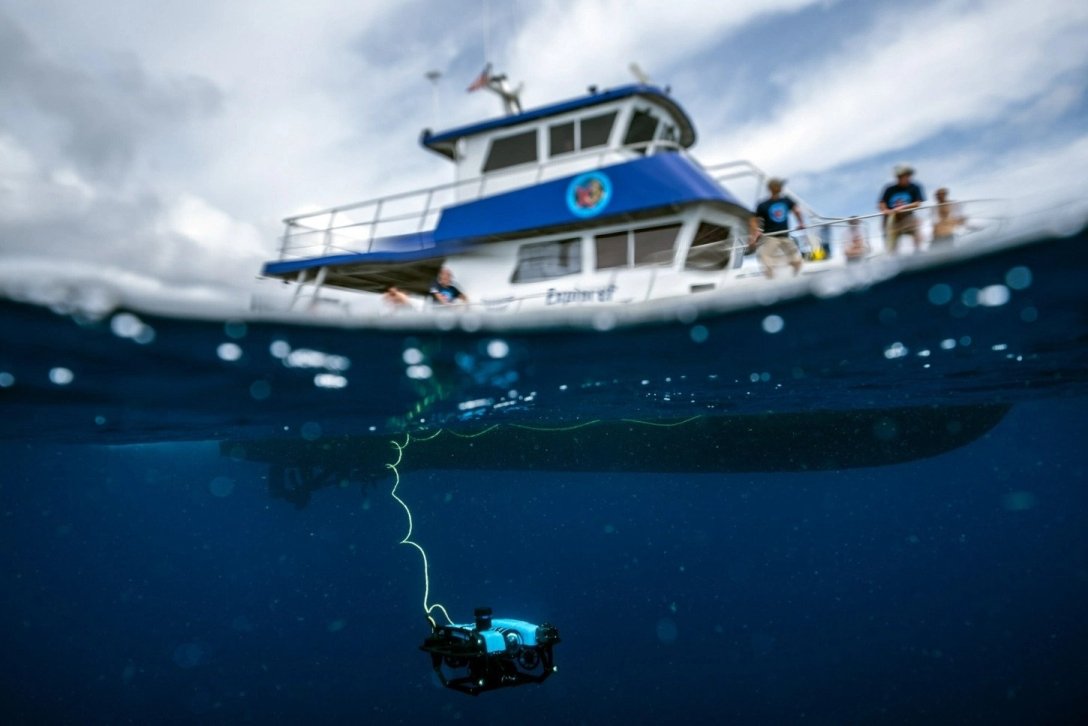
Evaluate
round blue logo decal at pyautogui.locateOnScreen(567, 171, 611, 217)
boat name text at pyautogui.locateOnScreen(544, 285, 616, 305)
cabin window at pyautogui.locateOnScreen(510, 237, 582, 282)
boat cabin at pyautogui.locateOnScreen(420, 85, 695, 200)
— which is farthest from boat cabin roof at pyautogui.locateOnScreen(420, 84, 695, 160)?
boat name text at pyautogui.locateOnScreen(544, 285, 616, 305)

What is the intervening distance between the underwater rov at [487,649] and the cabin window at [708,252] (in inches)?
220

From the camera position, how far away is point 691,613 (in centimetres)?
6272

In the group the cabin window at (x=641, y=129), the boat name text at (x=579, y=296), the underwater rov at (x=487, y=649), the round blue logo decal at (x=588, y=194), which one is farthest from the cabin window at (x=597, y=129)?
the underwater rov at (x=487, y=649)

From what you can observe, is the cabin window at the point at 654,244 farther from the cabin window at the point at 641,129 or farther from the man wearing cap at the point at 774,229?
the cabin window at the point at 641,129

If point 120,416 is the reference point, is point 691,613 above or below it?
below

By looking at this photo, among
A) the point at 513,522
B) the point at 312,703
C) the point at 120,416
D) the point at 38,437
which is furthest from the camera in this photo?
the point at 513,522

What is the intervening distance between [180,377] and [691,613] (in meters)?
64.1

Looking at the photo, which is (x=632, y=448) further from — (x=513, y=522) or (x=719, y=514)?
(x=719, y=514)

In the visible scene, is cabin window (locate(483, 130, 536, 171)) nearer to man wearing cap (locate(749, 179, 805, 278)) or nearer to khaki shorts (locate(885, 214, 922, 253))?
man wearing cap (locate(749, 179, 805, 278))

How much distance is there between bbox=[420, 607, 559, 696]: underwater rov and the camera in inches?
215

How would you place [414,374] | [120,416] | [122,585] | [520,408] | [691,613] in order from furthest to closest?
1. [122,585]
2. [691,613]
3. [520,408]
4. [120,416]
5. [414,374]

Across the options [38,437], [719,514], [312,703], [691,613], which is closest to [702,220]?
[38,437]

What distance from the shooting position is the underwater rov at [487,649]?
5449mm

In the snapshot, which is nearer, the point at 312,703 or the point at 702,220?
the point at 702,220
